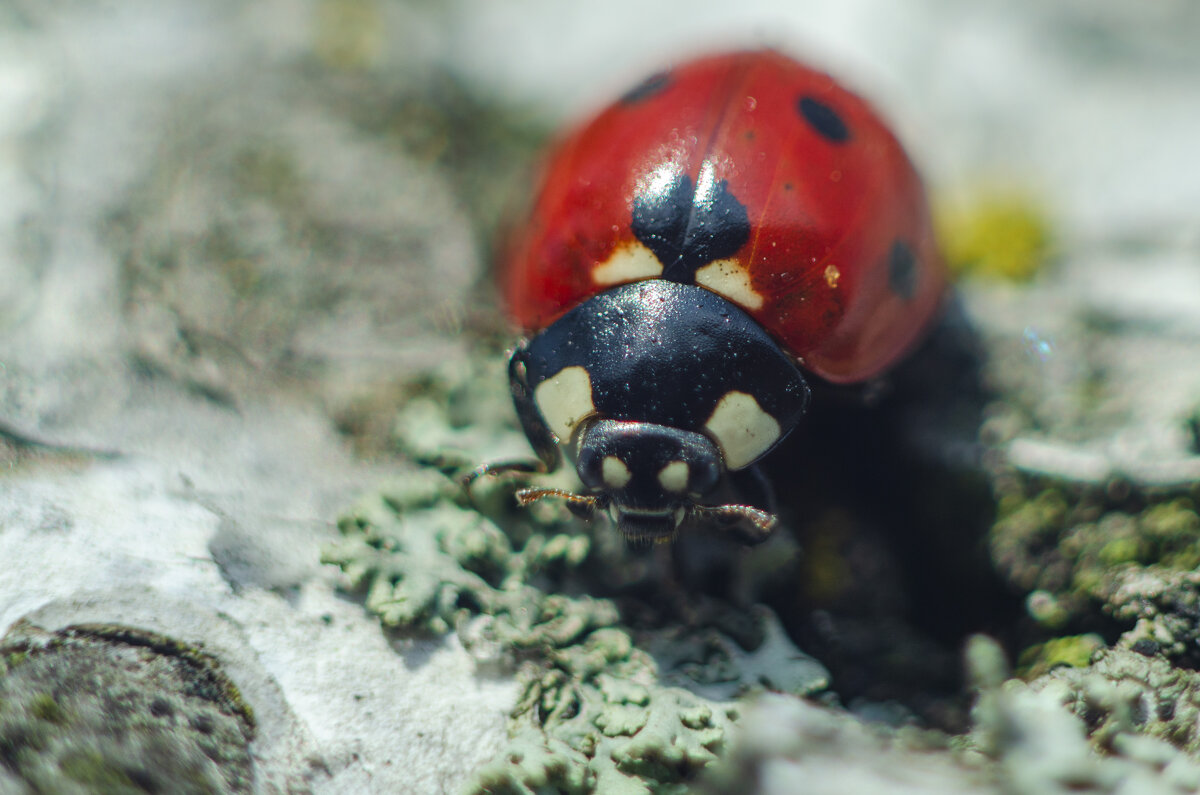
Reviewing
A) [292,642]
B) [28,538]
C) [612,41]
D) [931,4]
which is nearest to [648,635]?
[292,642]

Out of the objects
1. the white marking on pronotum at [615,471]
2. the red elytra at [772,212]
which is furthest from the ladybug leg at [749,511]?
the red elytra at [772,212]

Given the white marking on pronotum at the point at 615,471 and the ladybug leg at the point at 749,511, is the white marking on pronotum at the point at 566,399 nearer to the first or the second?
the white marking on pronotum at the point at 615,471

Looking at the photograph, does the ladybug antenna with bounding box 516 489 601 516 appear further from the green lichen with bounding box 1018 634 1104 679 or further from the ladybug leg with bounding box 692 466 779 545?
the green lichen with bounding box 1018 634 1104 679

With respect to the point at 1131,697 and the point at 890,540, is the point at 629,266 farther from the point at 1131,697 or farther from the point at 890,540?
the point at 1131,697

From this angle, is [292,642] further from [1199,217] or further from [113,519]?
[1199,217]

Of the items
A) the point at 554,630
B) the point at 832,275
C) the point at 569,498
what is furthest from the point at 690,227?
the point at 554,630
